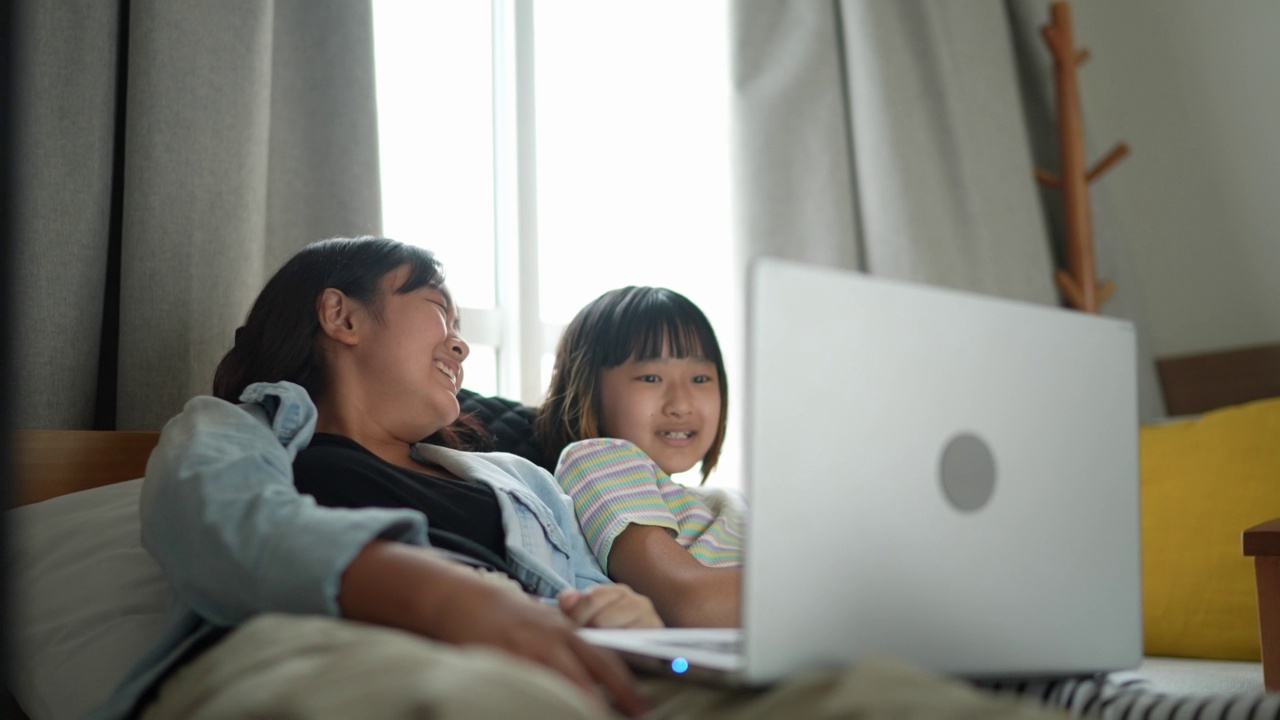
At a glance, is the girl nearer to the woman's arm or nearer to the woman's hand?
Result: the woman's arm

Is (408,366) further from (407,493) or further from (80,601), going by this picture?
(80,601)

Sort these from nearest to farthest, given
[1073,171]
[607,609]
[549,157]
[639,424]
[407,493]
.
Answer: [607,609] → [407,493] → [639,424] → [549,157] → [1073,171]

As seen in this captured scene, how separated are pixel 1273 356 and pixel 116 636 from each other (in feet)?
7.58

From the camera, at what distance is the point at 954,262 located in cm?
230

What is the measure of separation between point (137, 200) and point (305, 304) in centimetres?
30

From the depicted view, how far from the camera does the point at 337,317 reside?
4.08ft

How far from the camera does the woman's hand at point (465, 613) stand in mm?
668

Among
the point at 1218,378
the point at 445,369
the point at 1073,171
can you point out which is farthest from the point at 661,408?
the point at 1218,378

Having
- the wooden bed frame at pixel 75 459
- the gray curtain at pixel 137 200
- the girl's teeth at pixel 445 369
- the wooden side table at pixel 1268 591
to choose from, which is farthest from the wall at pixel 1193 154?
the wooden bed frame at pixel 75 459

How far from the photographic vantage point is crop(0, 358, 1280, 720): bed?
3.00 ft

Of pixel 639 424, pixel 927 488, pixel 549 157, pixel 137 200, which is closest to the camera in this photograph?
pixel 927 488

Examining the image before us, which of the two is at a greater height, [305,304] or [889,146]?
[889,146]

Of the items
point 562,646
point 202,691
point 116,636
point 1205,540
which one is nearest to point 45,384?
point 116,636

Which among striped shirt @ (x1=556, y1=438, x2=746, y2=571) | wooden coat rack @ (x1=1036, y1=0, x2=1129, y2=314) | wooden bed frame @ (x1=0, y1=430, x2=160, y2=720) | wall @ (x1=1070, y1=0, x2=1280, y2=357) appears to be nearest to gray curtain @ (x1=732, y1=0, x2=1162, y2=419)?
wooden coat rack @ (x1=1036, y1=0, x2=1129, y2=314)
